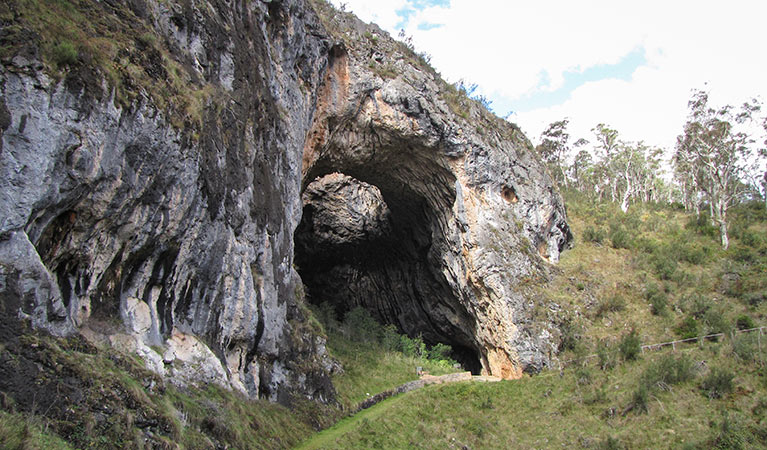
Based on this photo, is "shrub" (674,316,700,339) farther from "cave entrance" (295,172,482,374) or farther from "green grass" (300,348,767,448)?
"cave entrance" (295,172,482,374)

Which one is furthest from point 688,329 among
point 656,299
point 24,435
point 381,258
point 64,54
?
point 64,54

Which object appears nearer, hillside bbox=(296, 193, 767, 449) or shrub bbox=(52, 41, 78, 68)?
shrub bbox=(52, 41, 78, 68)

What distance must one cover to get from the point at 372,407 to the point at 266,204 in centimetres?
808

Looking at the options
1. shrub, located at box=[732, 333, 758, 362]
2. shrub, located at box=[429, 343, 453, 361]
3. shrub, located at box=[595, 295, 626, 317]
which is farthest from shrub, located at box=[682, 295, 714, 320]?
shrub, located at box=[429, 343, 453, 361]

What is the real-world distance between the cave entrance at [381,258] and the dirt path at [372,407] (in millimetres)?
3916

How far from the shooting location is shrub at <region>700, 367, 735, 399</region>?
1275 centimetres

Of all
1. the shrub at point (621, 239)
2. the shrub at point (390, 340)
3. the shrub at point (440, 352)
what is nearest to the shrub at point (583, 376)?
the shrub at point (440, 352)

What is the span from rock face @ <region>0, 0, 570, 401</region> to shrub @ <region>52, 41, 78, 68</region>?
0.59 feet

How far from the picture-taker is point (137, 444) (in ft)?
18.9

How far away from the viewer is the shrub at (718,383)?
41.8 feet

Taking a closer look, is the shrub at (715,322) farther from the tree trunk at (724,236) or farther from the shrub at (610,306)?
the tree trunk at (724,236)

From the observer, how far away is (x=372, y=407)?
1590cm

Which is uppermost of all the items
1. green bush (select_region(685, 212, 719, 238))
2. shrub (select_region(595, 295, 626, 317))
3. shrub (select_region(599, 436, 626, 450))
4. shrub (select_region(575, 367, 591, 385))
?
green bush (select_region(685, 212, 719, 238))

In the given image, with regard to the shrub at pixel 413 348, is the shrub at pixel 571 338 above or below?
above
